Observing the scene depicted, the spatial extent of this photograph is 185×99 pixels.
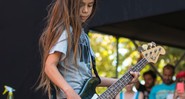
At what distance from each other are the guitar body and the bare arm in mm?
124

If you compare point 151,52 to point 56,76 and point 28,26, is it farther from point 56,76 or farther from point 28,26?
point 28,26

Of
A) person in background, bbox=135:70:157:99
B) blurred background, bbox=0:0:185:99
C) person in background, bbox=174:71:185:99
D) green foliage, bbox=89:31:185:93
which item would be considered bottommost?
green foliage, bbox=89:31:185:93

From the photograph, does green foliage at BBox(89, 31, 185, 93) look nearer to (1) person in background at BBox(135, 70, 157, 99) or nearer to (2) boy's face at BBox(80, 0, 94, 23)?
(1) person in background at BBox(135, 70, 157, 99)

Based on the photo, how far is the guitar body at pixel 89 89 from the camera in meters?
2.94

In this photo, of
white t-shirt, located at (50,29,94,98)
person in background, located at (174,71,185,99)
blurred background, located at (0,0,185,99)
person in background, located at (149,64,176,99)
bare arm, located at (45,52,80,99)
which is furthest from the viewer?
person in background, located at (149,64,176,99)

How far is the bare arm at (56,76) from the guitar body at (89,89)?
12 centimetres

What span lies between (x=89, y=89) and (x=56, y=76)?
0.88ft

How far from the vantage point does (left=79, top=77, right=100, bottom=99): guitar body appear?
294 centimetres

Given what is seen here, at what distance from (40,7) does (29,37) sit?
428 mm

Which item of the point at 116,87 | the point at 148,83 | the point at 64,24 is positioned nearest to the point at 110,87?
the point at 116,87

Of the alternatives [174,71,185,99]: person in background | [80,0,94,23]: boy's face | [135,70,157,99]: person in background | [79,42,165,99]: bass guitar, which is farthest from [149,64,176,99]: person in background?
[80,0,94,23]: boy's face

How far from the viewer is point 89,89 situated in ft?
9.73

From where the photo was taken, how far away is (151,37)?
8453mm

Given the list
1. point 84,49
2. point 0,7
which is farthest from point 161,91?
point 84,49
